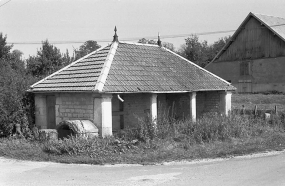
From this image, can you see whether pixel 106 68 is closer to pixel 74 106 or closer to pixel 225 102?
pixel 74 106

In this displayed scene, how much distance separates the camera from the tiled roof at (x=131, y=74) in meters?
13.1

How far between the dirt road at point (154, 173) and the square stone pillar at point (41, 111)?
478 cm

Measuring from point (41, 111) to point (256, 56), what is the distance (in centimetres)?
2635

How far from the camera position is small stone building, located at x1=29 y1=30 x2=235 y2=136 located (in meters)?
12.5

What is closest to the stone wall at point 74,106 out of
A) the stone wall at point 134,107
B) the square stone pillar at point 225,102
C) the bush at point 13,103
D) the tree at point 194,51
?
the bush at point 13,103

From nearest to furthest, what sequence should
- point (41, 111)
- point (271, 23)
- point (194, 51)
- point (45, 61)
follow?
point (41, 111), point (45, 61), point (271, 23), point (194, 51)

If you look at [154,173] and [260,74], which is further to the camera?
[260,74]

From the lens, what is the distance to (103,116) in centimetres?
1198

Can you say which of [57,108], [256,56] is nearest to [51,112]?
[57,108]

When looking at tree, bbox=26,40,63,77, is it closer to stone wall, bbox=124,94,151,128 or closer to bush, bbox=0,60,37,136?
bush, bbox=0,60,37,136

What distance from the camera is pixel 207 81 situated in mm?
17062

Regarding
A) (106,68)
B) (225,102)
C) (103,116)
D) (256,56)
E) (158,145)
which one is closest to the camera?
(158,145)

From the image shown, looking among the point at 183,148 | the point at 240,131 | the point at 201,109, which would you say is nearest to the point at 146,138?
the point at 183,148

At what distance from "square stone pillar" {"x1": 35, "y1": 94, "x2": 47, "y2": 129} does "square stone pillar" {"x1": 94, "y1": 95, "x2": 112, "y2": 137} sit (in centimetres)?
379
